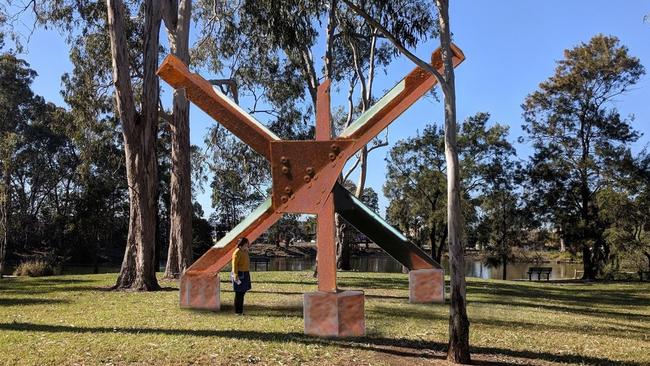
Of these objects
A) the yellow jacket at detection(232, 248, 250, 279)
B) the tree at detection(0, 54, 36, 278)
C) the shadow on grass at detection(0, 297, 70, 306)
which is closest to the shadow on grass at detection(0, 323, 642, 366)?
the yellow jacket at detection(232, 248, 250, 279)

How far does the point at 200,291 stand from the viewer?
896 centimetres

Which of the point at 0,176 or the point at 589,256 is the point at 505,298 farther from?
the point at 0,176

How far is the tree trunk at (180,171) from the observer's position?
50.2 ft

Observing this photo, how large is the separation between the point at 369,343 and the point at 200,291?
3104mm

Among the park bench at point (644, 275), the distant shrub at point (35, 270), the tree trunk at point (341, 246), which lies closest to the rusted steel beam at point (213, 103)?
the tree trunk at point (341, 246)

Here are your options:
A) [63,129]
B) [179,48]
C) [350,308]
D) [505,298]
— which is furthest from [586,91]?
[350,308]

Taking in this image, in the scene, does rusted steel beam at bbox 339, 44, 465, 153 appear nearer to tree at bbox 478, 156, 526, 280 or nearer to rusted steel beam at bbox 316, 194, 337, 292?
rusted steel beam at bbox 316, 194, 337, 292

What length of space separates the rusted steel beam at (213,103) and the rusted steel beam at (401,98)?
4.31 feet

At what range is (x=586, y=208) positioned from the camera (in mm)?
30281

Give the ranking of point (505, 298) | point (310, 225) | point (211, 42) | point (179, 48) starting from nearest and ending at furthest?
point (505, 298) < point (179, 48) < point (211, 42) < point (310, 225)

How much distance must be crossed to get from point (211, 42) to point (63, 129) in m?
9.00

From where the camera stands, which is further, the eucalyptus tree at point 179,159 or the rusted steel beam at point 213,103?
the eucalyptus tree at point 179,159

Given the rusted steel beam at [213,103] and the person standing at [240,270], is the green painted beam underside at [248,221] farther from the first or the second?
the rusted steel beam at [213,103]

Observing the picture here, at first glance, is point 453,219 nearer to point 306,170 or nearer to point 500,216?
point 306,170
